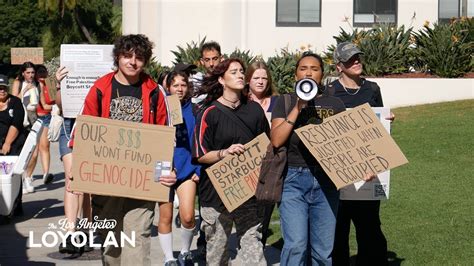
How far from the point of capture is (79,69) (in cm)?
1016

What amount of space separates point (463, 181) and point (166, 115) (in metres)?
7.56

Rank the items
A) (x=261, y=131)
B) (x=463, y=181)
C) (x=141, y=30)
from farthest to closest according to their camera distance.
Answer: (x=141, y=30) < (x=463, y=181) < (x=261, y=131)

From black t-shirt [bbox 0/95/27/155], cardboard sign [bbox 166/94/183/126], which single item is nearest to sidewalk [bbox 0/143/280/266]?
black t-shirt [bbox 0/95/27/155]

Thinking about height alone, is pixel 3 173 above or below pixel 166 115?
below

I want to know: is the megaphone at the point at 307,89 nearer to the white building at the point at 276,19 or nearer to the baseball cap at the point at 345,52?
the baseball cap at the point at 345,52

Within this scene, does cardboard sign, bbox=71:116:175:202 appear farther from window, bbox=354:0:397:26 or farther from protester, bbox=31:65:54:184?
window, bbox=354:0:397:26

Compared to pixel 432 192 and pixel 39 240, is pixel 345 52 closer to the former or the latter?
pixel 39 240

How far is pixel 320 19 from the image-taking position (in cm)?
2934

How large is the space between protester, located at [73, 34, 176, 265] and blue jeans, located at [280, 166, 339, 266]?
882 millimetres

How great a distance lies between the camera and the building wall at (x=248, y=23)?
2897 cm

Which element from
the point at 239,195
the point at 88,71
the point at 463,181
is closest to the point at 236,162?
the point at 239,195

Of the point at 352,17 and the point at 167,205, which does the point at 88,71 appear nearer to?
the point at 167,205

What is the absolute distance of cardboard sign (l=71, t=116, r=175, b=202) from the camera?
7012 mm

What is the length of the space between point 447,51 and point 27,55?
9.75 metres
